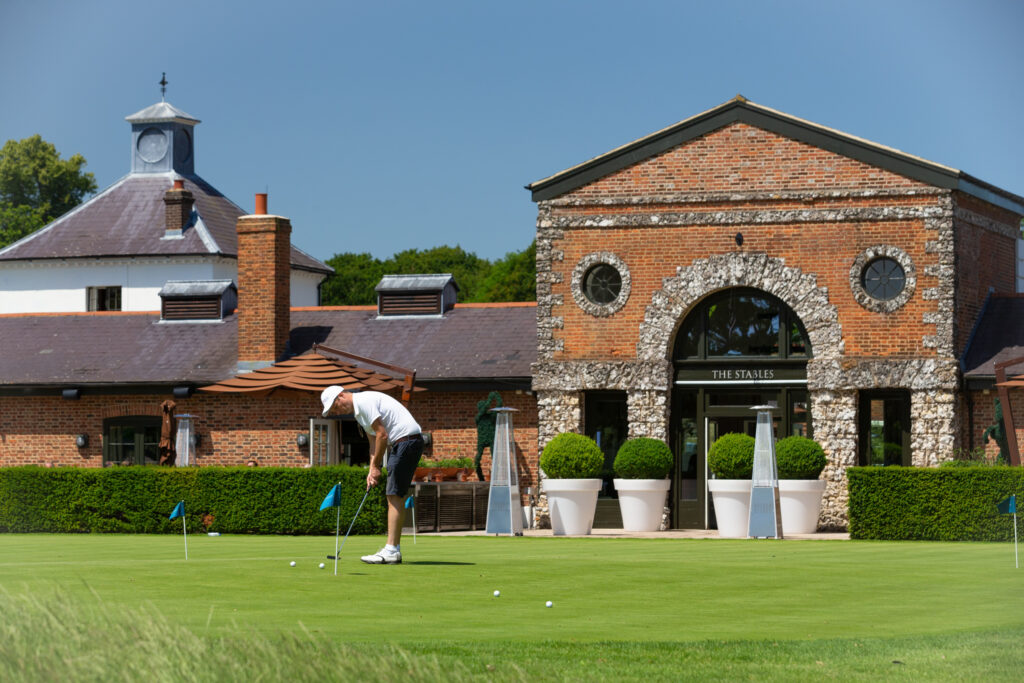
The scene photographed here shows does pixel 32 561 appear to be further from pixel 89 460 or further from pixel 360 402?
pixel 89 460

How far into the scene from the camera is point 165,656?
6.97 meters

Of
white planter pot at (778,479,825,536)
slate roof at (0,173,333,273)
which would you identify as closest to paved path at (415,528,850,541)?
white planter pot at (778,479,825,536)

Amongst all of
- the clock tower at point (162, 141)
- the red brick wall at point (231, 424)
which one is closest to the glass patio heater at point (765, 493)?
the red brick wall at point (231, 424)

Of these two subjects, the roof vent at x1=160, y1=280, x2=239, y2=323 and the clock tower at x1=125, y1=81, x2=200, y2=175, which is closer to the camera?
the roof vent at x1=160, y1=280, x2=239, y2=323

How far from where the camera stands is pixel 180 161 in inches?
2210

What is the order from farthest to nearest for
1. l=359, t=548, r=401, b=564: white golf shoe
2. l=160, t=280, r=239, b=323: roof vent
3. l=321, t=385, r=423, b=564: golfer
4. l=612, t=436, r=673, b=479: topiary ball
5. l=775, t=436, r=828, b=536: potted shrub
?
l=160, t=280, r=239, b=323: roof vent
l=612, t=436, r=673, b=479: topiary ball
l=775, t=436, r=828, b=536: potted shrub
l=359, t=548, r=401, b=564: white golf shoe
l=321, t=385, r=423, b=564: golfer

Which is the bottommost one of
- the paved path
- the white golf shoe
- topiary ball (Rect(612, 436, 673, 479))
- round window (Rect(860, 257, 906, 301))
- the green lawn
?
the paved path

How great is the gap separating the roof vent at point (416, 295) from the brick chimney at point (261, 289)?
226 centimetres

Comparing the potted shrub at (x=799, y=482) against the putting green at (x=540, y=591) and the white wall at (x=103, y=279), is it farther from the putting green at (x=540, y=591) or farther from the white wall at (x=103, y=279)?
the white wall at (x=103, y=279)

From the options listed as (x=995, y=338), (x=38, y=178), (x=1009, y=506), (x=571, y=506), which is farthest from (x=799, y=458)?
(x=38, y=178)

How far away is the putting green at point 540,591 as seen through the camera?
30.5 ft

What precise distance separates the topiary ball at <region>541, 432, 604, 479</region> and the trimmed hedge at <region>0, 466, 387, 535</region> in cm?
343

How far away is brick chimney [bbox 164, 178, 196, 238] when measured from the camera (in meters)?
49.7

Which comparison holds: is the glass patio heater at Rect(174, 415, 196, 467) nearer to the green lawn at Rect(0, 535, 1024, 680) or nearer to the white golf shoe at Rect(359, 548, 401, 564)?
the green lawn at Rect(0, 535, 1024, 680)
